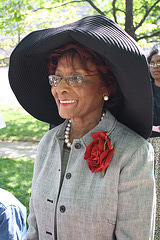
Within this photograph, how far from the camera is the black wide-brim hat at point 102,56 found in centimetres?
151

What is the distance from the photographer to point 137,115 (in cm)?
177

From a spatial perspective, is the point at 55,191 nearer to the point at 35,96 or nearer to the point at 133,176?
the point at 133,176

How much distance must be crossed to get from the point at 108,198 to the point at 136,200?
15 centimetres

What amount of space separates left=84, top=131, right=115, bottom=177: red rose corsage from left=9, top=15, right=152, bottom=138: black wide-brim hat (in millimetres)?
265

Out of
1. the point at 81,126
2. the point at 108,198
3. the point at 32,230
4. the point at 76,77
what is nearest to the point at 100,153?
the point at 108,198

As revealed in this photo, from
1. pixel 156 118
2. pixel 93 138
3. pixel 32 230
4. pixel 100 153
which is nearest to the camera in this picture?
pixel 100 153

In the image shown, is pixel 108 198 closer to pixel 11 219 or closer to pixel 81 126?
pixel 81 126

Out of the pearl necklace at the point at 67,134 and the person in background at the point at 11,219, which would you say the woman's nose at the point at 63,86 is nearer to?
the pearl necklace at the point at 67,134

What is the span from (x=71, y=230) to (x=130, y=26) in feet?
17.6

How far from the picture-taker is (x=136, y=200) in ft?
5.12

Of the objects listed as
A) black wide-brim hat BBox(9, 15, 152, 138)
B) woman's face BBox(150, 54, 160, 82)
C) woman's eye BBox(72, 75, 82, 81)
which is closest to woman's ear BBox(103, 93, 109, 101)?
black wide-brim hat BBox(9, 15, 152, 138)

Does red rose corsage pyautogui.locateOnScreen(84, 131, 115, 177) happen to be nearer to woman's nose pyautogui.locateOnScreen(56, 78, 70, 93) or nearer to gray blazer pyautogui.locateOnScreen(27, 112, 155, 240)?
gray blazer pyautogui.locateOnScreen(27, 112, 155, 240)

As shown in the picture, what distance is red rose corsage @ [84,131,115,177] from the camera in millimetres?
1630

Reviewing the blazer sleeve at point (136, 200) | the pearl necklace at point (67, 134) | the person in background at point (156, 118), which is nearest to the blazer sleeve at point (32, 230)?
the pearl necklace at point (67, 134)
